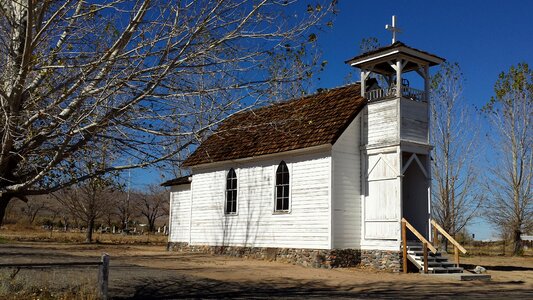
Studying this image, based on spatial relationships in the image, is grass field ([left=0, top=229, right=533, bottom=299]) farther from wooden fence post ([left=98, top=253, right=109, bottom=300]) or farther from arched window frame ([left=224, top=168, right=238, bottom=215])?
arched window frame ([left=224, top=168, right=238, bottom=215])

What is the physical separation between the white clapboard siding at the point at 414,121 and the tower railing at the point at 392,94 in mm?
303

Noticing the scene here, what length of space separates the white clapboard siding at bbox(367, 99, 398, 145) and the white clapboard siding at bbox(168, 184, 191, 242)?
11381 mm

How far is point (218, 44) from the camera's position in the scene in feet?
33.8

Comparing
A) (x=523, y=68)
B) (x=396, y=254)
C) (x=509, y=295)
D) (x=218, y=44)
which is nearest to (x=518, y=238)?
(x=523, y=68)

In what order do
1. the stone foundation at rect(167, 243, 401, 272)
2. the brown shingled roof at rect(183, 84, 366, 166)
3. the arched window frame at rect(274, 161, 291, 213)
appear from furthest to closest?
the arched window frame at rect(274, 161, 291, 213) < the brown shingled roof at rect(183, 84, 366, 166) < the stone foundation at rect(167, 243, 401, 272)

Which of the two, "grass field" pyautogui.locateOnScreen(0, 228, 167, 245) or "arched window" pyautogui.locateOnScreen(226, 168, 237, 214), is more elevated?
"arched window" pyautogui.locateOnScreen(226, 168, 237, 214)

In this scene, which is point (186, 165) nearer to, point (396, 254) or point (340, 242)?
point (340, 242)

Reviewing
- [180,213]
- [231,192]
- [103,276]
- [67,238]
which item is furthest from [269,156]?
[67,238]

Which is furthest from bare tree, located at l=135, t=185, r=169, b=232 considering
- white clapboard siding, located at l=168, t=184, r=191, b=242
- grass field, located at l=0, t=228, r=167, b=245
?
white clapboard siding, located at l=168, t=184, r=191, b=242

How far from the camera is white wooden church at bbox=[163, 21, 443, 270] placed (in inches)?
802

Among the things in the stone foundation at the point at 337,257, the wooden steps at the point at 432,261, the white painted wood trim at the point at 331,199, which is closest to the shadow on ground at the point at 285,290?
the wooden steps at the point at 432,261

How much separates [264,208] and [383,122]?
241 inches

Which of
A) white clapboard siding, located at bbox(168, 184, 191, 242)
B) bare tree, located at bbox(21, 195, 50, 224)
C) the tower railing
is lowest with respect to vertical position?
white clapboard siding, located at bbox(168, 184, 191, 242)

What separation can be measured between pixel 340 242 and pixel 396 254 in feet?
6.73
